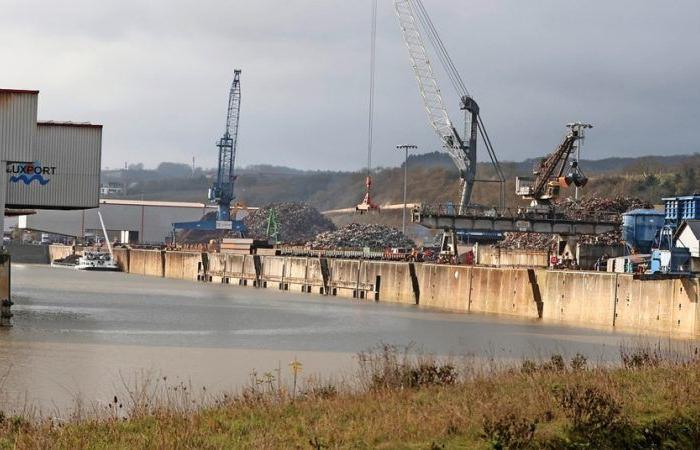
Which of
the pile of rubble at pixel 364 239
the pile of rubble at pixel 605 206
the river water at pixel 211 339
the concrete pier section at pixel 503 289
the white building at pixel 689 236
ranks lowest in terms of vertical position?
the river water at pixel 211 339

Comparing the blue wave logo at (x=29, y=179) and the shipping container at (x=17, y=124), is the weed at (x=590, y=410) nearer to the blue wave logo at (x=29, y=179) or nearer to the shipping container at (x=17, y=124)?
the shipping container at (x=17, y=124)

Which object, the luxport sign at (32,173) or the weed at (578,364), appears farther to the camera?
the luxport sign at (32,173)

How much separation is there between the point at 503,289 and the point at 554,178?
85.8 ft

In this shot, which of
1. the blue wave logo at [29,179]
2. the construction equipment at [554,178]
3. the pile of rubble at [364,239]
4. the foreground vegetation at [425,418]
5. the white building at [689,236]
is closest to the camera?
the foreground vegetation at [425,418]

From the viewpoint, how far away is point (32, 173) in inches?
2415

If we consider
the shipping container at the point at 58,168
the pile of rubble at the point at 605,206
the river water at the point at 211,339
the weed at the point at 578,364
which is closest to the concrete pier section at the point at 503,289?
the river water at the point at 211,339

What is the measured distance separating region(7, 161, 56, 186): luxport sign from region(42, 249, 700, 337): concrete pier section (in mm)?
25031

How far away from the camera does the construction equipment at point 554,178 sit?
292ft

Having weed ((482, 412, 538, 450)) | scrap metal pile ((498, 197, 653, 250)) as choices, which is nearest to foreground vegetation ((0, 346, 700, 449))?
weed ((482, 412, 538, 450))

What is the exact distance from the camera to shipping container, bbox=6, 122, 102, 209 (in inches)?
2410

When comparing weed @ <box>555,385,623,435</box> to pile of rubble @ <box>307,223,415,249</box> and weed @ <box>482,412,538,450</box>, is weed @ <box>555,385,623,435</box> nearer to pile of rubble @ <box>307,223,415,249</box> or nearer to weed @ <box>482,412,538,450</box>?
weed @ <box>482,412,538,450</box>

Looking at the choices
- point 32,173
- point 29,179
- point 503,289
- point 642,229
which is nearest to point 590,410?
point 32,173

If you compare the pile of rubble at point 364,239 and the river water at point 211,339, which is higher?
the pile of rubble at point 364,239

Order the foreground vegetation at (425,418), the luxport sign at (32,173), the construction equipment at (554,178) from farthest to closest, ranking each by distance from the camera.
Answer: the construction equipment at (554,178) → the luxport sign at (32,173) → the foreground vegetation at (425,418)
